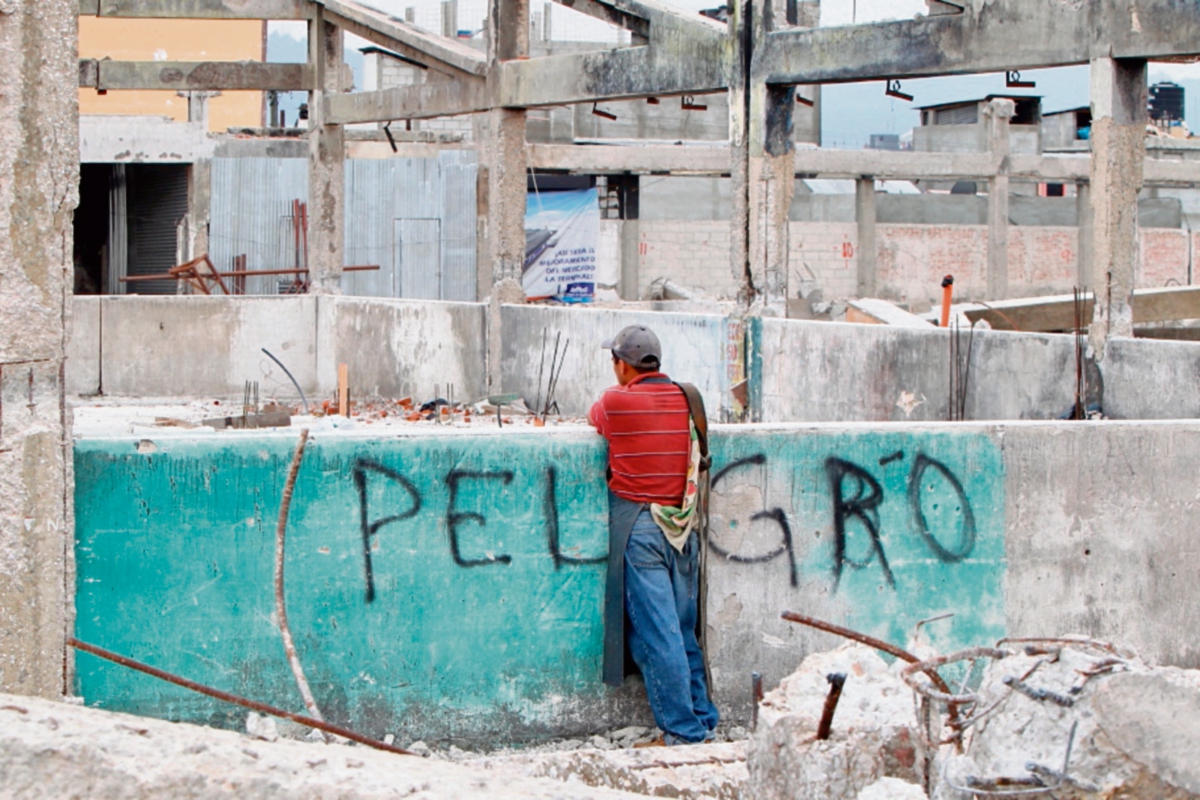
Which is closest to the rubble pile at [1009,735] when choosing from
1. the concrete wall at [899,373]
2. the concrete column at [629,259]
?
the concrete wall at [899,373]

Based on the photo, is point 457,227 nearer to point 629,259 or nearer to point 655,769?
point 629,259

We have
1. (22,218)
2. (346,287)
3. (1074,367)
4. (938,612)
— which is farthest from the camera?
(346,287)

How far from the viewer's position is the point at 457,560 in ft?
18.0

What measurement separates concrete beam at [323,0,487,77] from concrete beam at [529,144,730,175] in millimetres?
8149

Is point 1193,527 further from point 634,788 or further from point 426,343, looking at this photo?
point 426,343

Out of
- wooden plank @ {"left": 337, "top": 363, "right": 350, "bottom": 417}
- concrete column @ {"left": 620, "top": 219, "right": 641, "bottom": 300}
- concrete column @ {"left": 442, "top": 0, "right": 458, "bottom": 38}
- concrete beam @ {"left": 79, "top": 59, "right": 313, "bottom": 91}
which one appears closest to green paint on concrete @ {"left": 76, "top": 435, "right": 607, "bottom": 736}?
wooden plank @ {"left": 337, "top": 363, "right": 350, "bottom": 417}

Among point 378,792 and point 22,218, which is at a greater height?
point 22,218

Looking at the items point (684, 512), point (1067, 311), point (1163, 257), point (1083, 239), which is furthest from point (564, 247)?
point (684, 512)

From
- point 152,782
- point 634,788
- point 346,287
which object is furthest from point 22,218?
point 346,287

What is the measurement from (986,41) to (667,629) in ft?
26.0

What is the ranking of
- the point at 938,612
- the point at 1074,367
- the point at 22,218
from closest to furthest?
the point at 22,218 < the point at 938,612 < the point at 1074,367

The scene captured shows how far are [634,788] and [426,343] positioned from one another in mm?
12278

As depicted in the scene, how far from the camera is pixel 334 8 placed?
1897cm

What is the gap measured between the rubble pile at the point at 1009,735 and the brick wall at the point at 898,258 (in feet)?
85.7
